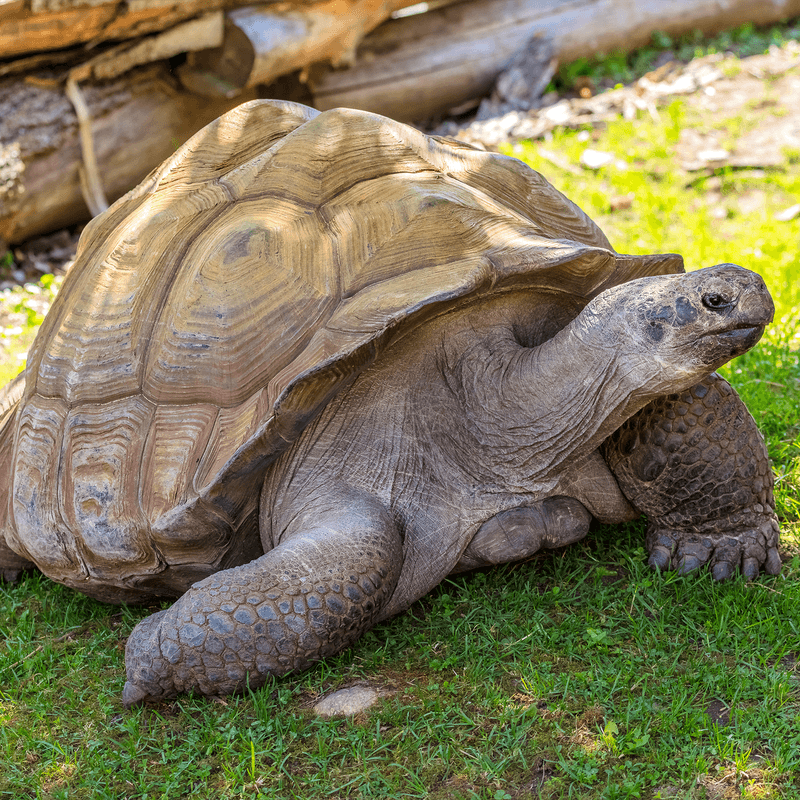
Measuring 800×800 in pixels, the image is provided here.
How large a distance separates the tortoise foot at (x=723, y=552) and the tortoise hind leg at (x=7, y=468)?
233 cm

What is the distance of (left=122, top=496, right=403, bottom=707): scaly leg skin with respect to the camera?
2527 millimetres

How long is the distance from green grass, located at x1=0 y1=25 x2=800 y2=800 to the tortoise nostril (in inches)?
36.6

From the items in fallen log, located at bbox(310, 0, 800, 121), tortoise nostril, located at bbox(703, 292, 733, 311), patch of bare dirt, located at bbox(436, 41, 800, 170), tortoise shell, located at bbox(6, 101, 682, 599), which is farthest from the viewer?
fallen log, located at bbox(310, 0, 800, 121)

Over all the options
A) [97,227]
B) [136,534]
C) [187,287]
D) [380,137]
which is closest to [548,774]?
[136,534]

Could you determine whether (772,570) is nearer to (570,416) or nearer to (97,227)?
(570,416)

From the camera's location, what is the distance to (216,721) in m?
2.53

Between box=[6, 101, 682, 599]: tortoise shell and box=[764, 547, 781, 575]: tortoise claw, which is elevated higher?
box=[6, 101, 682, 599]: tortoise shell

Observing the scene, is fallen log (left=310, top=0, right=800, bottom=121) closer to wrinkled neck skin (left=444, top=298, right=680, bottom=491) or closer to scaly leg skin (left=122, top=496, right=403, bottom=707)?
wrinkled neck skin (left=444, top=298, right=680, bottom=491)

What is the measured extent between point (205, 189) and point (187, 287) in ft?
1.56

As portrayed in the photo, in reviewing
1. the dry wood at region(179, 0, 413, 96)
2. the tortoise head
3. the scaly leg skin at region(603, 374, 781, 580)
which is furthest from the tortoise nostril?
the dry wood at region(179, 0, 413, 96)

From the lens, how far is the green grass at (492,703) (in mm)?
2264

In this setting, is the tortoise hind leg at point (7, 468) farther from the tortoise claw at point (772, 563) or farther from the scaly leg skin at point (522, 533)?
the tortoise claw at point (772, 563)

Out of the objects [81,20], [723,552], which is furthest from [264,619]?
[81,20]

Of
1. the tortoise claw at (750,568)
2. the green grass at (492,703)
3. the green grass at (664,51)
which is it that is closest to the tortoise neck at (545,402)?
the green grass at (492,703)
